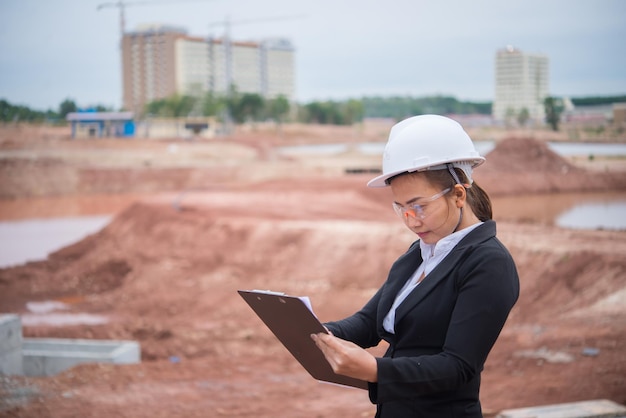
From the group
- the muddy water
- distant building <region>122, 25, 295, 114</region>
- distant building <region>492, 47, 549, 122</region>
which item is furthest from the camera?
distant building <region>122, 25, 295, 114</region>

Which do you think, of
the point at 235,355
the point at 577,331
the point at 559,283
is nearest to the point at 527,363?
the point at 577,331

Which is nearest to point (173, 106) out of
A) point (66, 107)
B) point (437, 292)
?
point (66, 107)

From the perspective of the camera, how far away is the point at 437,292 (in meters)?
1.90

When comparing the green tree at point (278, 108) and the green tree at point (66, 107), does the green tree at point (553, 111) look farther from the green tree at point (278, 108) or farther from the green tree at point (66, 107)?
the green tree at point (278, 108)

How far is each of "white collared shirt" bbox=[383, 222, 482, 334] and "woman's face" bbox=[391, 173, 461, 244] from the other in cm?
3

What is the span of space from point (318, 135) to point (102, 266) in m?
25.7

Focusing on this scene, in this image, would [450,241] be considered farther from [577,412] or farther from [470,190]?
[577,412]

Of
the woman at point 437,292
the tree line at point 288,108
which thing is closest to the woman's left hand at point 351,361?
the woman at point 437,292

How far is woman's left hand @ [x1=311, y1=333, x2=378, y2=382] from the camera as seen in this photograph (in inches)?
71.4

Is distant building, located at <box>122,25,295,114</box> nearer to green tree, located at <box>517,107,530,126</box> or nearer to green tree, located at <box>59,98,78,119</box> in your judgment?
green tree, located at <box>59,98,78,119</box>

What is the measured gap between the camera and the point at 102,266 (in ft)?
56.9

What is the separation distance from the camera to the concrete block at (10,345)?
26.2 feet

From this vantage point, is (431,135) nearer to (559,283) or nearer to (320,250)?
(559,283)

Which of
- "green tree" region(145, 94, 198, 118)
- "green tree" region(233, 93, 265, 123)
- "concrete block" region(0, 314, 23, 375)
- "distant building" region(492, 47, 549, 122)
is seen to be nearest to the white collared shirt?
"concrete block" region(0, 314, 23, 375)
